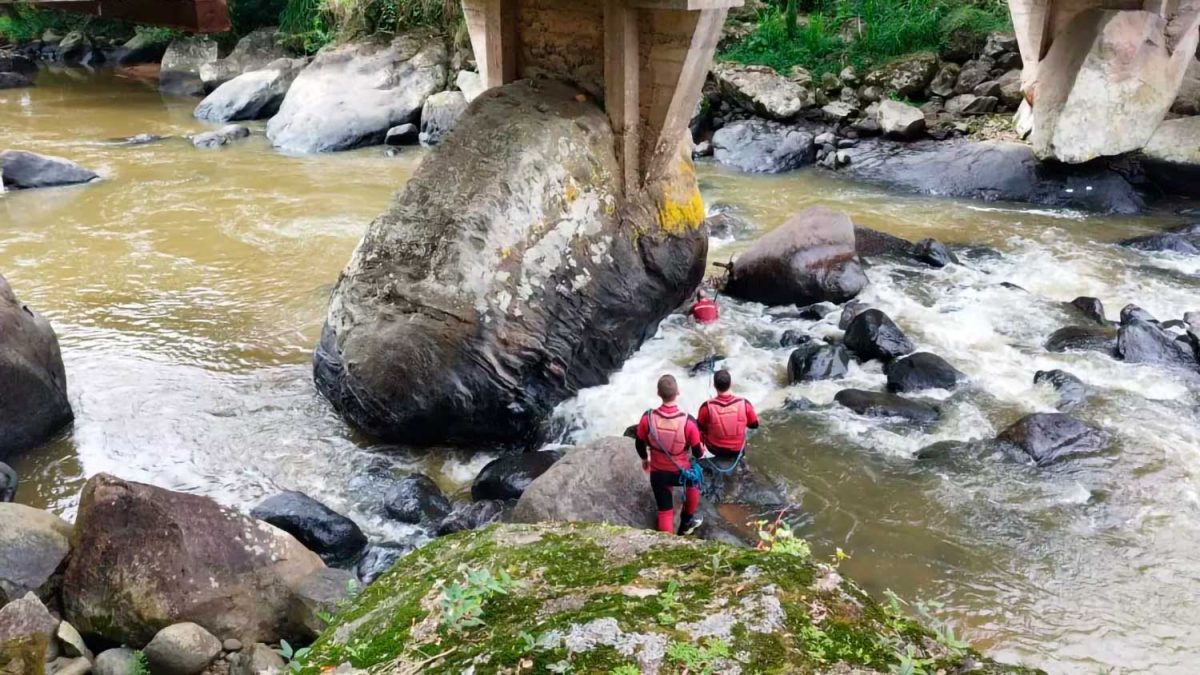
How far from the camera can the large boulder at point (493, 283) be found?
684cm

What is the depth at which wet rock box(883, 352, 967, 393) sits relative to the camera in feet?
25.2

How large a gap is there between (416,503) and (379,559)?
21.1 inches

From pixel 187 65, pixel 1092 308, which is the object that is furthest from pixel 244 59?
pixel 1092 308

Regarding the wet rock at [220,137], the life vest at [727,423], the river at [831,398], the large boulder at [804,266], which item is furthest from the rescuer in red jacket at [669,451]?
the wet rock at [220,137]

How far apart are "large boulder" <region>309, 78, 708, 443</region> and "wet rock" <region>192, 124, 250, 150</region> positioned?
10826mm

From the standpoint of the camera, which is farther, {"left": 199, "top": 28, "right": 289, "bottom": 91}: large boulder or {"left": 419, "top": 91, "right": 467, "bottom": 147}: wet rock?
{"left": 199, "top": 28, "right": 289, "bottom": 91}: large boulder

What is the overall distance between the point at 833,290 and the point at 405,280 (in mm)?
4691

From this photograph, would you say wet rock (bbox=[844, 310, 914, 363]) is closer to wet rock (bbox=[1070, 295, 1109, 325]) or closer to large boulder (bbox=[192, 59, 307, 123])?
wet rock (bbox=[1070, 295, 1109, 325])

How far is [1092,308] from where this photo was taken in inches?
354

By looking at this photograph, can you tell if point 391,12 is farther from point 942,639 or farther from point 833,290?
point 942,639

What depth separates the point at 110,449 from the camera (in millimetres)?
7031

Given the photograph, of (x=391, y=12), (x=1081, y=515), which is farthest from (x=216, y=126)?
(x=1081, y=515)

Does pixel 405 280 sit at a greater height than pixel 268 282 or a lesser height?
greater

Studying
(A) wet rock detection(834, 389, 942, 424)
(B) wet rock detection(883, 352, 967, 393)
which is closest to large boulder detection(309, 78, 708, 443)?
(A) wet rock detection(834, 389, 942, 424)
